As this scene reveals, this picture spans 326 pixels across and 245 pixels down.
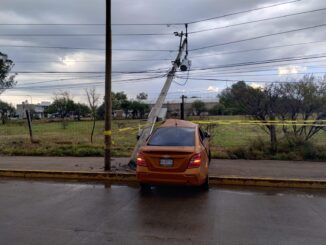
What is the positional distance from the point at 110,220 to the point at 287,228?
297cm

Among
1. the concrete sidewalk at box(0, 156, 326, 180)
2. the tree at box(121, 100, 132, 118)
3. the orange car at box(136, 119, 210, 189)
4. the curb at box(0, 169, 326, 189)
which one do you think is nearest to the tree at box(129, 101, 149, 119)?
the tree at box(121, 100, 132, 118)

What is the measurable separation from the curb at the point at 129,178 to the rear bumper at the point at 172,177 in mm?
1659

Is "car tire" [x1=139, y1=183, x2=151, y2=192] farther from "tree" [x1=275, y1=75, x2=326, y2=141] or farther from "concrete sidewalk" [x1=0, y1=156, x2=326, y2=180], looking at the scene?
"tree" [x1=275, y1=75, x2=326, y2=141]

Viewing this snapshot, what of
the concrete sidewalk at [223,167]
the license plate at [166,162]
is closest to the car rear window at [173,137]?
the license plate at [166,162]

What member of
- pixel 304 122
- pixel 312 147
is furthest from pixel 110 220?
pixel 304 122

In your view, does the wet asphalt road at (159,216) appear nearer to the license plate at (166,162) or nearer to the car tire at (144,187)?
the car tire at (144,187)

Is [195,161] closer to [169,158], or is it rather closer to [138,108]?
[169,158]

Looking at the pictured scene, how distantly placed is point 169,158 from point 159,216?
5.44 ft

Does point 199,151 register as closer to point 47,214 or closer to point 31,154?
point 47,214

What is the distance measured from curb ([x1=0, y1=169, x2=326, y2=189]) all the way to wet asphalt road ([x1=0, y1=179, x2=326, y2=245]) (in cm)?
48

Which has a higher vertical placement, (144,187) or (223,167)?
(223,167)

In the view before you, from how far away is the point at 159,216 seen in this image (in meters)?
6.27

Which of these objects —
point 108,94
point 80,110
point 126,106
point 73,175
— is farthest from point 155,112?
point 80,110

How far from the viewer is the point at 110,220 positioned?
600 centimetres
